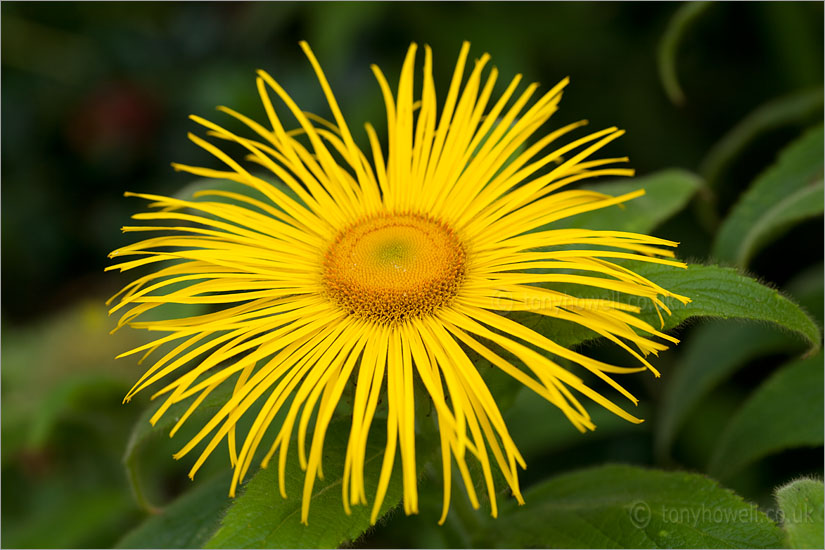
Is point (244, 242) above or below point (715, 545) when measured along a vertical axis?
above

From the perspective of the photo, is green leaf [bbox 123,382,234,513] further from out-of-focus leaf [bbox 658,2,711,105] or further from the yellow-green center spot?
out-of-focus leaf [bbox 658,2,711,105]

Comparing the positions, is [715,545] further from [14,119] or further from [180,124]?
[14,119]

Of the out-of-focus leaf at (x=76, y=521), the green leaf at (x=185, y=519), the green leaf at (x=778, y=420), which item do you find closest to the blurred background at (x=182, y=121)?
the out-of-focus leaf at (x=76, y=521)

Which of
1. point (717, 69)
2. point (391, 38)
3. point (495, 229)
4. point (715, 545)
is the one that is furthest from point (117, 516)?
point (717, 69)

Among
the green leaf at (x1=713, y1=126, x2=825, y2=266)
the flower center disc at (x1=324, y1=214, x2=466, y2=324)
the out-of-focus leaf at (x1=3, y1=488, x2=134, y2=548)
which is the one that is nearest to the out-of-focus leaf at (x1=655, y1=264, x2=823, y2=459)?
the green leaf at (x1=713, y1=126, x2=825, y2=266)

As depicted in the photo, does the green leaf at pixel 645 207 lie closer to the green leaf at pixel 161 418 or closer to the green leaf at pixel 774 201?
the green leaf at pixel 774 201

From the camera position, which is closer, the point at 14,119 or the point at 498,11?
the point at 498,11

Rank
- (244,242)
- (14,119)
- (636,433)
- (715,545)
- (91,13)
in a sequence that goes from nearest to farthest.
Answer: (715,545), (244,242), (636,433), (14,119), (91,13)
